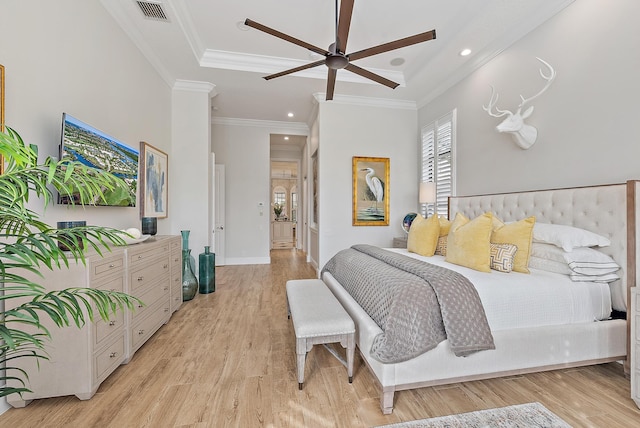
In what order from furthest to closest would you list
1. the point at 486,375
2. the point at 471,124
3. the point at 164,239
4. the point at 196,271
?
the point at 196,271, the point at 471,124, the point at 164,239, the point at 486,375

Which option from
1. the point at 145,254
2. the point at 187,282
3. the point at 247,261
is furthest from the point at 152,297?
the point at 247,261

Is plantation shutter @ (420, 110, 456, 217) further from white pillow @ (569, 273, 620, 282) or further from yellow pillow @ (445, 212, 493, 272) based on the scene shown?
white pillow @ (569, 273, 620, 282)

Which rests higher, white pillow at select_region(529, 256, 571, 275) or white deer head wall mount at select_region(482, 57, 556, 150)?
white deer head wall mount at select_region(482, 57, 556, 150)

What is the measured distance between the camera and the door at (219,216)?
5773 mm

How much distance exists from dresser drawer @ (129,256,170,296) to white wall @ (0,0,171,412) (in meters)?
0.57

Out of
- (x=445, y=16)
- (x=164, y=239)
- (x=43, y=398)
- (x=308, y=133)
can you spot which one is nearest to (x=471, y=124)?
(x=445, y=16)

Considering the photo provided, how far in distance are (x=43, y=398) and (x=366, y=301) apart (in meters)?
2.07

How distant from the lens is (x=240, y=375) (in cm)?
204

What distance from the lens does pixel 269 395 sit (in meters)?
1.83

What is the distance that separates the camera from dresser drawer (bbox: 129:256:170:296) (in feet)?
7.32

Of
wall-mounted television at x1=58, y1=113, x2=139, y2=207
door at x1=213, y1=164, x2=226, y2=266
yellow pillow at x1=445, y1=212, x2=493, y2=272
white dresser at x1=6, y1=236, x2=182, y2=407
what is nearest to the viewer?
white dresser at x1=6, y1=236, x2=182, y2=407

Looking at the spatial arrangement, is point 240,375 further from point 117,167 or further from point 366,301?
point 117,167

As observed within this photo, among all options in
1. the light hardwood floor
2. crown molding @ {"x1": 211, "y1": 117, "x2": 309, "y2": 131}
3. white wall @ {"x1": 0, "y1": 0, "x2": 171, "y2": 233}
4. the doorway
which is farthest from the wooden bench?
the doorway

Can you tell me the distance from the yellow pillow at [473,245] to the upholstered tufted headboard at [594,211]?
0.69 metres
